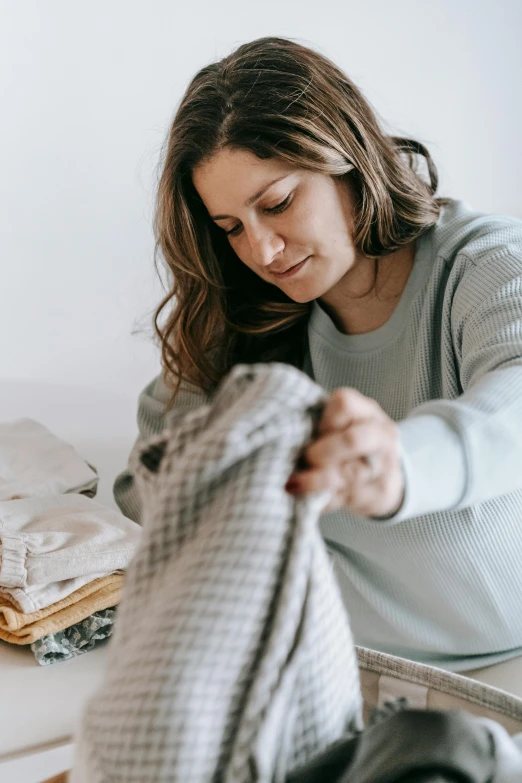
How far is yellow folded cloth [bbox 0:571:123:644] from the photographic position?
3.17ft

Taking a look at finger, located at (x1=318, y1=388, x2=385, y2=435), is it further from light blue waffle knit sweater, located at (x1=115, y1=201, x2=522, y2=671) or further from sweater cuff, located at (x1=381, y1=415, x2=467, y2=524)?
light blue waffle knit sweater, located at (x1=115, y1=201, x2=522, y2=671)

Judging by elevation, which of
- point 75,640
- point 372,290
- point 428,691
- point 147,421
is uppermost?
point 372,290

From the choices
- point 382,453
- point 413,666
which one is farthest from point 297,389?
point 413,666

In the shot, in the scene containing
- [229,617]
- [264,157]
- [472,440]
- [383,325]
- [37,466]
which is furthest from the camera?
[37,466]

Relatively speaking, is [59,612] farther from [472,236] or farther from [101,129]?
[101,129]

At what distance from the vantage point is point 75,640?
101 cm

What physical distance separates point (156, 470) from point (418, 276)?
2.16ft

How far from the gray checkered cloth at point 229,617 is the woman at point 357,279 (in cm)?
37

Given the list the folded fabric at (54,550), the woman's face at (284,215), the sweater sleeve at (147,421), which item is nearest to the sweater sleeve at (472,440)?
the woman's face at (284,215)

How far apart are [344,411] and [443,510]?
1.10 feet

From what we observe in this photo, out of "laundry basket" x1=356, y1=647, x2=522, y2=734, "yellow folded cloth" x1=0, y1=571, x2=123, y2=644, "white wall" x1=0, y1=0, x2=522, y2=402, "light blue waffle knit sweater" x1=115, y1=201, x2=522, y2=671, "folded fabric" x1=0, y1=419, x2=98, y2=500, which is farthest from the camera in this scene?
"white wall" x1=0, y1=0, x2=522, y2=402

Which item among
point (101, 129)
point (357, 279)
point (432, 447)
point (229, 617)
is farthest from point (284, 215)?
point (101, 129)

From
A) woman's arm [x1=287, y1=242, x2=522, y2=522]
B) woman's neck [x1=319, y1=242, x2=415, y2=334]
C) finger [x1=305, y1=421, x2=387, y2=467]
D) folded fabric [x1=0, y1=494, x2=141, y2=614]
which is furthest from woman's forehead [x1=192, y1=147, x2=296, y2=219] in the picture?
finger [x1=305, y1=421, x2=387, y2=467]

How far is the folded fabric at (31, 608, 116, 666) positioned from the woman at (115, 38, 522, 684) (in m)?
0.31
